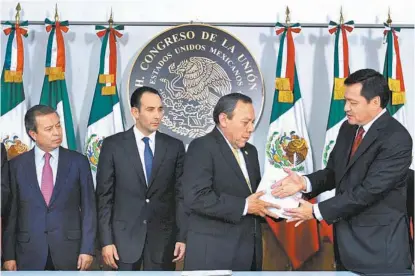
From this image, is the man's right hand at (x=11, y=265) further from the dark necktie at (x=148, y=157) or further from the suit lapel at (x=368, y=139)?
the suit lapel at (x=368, y=139)

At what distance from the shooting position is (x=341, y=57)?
17.7 ft

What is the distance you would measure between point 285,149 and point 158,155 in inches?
55.9

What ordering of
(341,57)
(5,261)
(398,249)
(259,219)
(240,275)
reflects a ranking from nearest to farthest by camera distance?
(240,275) < (398,249) < (259,219) < (5,261) < (341,57)

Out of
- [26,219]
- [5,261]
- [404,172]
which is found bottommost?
[5,261]

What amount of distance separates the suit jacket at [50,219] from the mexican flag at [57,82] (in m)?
1.01

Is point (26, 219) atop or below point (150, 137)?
below

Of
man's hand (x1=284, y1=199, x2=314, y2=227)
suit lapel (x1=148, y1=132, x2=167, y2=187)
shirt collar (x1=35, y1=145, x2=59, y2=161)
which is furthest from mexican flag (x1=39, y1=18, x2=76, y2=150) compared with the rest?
man's hand (x1=284, y1=199, x2=314, y2=227)

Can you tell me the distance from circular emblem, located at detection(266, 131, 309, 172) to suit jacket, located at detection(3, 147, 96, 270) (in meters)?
1.71

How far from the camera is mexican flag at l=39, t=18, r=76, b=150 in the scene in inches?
210

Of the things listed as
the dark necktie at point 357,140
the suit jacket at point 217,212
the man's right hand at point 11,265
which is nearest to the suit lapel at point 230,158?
the suit jacket at point 217,212

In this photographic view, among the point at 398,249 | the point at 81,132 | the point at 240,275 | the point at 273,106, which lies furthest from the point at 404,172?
the point at 81,132

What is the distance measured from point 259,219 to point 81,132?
2378 mm

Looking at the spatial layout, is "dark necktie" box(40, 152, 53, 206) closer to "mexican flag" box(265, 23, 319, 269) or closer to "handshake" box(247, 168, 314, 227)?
"handshake" box(247, 168, 314, 227)

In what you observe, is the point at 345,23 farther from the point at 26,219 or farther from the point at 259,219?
the point at 26,219
